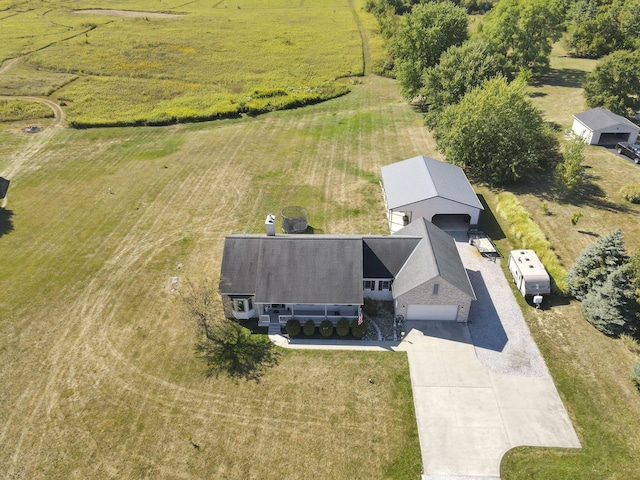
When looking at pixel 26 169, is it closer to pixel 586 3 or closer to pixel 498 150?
pixel 498 150

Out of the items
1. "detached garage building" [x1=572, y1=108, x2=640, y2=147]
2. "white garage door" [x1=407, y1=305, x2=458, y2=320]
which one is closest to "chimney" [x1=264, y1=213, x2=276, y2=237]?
"white garage door" [x1=407, y1=305, x2=458, y2=320]

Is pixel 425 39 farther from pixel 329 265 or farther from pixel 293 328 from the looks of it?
pixel 293 328

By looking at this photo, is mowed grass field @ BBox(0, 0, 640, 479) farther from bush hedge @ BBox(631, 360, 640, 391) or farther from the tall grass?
the tall grass

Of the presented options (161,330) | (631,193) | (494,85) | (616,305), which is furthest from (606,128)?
(161,330)

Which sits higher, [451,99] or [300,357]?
[451,99]

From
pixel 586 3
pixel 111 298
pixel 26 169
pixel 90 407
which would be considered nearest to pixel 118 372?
pixel 90 407

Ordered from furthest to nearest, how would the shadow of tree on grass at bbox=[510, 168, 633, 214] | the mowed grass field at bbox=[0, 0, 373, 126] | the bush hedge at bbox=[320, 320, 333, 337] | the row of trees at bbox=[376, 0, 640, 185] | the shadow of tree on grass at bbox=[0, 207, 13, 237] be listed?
1. the mowed grass field at bbox=[0, 0, 373, 126]
2. the row of trees at bbox=[376, 0, 640, 185]
3. the shadow of tree on grass at bbox=[510, 168, 633, 214]
4. the shadow of tree on grass at bbox=[0, 207, 13, 237]
5. the bush hedge at bbox=[320, 320, 333, 337]
